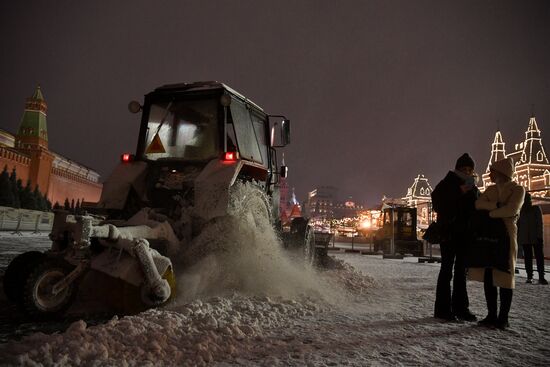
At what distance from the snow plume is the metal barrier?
21.0 meters

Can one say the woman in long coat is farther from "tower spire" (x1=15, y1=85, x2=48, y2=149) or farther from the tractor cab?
"tower spire" (x1=15, y1=85, x2=48, y2=149)

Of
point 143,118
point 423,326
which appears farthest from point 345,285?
point 143,118

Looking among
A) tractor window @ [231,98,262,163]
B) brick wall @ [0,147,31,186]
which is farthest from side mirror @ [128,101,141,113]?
Result: brick wall @ [0,147,31,186]

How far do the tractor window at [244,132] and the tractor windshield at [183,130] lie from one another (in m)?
0.34

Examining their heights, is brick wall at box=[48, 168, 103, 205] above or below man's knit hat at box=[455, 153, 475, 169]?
above

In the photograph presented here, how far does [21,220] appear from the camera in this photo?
22422 millimetres

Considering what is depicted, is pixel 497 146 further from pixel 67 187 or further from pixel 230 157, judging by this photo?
pixel 230 157

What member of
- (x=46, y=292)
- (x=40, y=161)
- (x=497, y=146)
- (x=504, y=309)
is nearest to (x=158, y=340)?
(x=46, y=292)

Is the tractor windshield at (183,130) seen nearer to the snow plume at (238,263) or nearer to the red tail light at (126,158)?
the red tail light at (126,158)

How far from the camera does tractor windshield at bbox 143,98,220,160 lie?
550 centimetres

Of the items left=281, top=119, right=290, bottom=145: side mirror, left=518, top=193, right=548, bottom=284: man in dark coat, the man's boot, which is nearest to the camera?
the man's boot

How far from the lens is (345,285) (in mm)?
6211

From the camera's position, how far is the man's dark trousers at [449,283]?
4227 millimetres

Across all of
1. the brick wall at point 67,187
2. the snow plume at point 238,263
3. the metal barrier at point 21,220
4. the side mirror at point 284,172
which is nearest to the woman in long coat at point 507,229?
the snow plume at point 238,263
